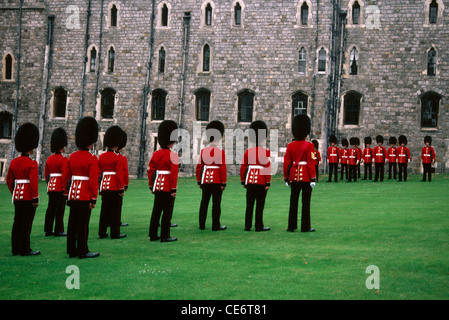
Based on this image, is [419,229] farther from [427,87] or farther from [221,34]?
[221,34]

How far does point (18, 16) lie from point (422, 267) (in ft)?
106

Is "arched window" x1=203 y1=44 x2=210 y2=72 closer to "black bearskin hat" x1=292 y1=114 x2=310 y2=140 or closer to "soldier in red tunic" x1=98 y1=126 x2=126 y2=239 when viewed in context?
"black bearskin hat" x1=292 y1=114 x2=310 y2=140

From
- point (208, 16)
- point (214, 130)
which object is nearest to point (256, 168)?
point (214, 130)

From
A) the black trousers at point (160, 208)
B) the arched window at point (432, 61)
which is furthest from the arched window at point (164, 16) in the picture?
the black trousers at point (160, 208)

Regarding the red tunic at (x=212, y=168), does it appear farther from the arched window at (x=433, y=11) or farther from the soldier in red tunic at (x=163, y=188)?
the arched window at (x=433, y=11)

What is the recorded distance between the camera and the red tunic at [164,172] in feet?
33.4

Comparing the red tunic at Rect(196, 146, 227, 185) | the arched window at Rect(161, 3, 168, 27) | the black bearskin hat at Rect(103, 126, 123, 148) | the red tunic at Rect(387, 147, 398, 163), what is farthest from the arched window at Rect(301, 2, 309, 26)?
the black bearskin hat at Rect(103, 126, 123, 148)

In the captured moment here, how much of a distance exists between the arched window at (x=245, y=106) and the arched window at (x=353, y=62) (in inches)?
215

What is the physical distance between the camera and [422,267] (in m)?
7.54

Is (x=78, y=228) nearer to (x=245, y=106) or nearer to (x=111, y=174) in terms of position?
(x=111, y=174)

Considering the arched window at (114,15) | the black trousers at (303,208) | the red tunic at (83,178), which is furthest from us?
the arched window at (114,15)

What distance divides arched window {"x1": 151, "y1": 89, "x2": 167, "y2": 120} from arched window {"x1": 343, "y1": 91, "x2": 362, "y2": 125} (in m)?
10.1

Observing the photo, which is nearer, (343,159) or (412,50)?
(343,159)

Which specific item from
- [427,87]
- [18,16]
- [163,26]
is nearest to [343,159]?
[427,87]
